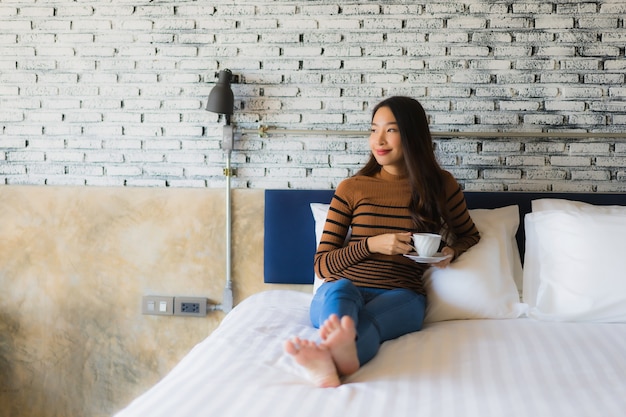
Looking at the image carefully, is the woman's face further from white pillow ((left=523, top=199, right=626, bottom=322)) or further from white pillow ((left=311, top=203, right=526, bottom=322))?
white pillow ((left=523, top=199, right=626, bottom=322))

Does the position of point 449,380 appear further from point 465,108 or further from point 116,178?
point 116,178

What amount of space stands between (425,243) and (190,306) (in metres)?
1.18

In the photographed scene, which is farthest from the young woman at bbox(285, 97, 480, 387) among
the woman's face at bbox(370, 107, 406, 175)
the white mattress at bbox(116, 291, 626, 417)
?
the white mattress at bbox(116, 291, 626, 417)

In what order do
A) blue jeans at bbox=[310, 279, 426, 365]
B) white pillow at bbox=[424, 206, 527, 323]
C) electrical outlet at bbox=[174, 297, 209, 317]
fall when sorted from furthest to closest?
electrical outlet at bbox=[174, 297, 209, 317], white pillow at bbox=[424, 206, 527, 323], blue jeans at bbox=[310, 279, 426, 365]

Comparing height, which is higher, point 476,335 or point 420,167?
point 420,167

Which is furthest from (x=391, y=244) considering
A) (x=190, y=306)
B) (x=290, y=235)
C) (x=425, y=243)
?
(x=190, y=306)

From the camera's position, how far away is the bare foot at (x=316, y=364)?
1.36 metres

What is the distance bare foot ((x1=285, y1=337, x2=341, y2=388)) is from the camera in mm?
1356

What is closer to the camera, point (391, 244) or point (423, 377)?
point (423, 377)

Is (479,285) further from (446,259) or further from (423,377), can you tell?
(423,377)

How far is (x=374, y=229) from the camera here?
2.06 m

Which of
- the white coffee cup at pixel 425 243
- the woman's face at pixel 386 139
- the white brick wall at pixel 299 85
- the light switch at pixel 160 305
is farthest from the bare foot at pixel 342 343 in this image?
the light switch at pixel 160 305

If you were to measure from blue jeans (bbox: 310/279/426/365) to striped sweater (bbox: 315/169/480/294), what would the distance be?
0.22 ft

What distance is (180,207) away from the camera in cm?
254
